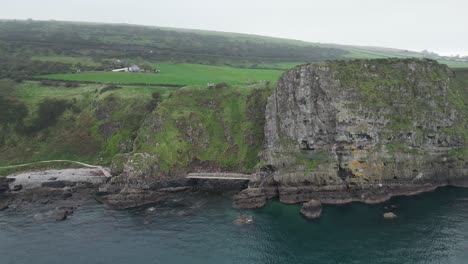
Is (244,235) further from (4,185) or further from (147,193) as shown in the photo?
(4,185)

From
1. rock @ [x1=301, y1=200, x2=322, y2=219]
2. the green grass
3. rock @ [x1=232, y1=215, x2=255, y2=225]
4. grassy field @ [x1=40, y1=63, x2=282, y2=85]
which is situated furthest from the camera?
the green grass

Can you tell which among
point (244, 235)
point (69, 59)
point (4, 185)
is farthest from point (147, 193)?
point (69, 59)

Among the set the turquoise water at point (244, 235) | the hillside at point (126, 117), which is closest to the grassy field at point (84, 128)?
the hillside at point (126, 117)

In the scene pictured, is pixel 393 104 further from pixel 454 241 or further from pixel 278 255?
pixel 278 255

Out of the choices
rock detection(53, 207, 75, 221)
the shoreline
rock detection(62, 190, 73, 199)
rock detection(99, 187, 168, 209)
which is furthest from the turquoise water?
rock detection(62, 190, 73, 199)

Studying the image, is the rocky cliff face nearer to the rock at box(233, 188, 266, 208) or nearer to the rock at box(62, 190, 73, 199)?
the rock at box(233, 188, 266, 208)
